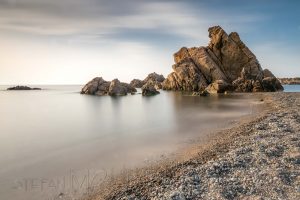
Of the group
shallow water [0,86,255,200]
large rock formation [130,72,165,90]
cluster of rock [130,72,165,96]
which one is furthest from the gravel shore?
large rock formation [130,72,165,90]

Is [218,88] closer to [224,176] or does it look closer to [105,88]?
[105,88]

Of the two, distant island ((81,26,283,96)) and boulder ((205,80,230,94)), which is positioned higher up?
distant island ((81,26,283,96))

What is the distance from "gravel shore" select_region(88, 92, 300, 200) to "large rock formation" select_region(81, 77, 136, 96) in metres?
88.8

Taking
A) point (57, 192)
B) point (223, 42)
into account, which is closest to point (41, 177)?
point (57, 192)

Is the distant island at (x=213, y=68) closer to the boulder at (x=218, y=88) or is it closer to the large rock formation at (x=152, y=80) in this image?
the boulder at (x=218, y=88)

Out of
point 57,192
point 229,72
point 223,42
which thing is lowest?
point 57,192

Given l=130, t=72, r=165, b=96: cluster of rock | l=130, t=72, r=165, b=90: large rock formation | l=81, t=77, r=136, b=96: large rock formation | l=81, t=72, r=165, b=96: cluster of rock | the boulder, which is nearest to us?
the boulder

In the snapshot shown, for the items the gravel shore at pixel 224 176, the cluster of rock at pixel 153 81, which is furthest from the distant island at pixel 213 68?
the gravel shore at pixel 224 176

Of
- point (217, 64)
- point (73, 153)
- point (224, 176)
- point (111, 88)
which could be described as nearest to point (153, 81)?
point (217, 64)

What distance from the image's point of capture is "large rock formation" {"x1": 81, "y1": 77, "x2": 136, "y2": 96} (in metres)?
110

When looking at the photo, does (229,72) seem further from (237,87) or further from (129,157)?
(129,157)

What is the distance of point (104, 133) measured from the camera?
3438cm

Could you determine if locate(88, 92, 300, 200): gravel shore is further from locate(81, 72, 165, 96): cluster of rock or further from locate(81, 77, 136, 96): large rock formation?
locate(81, 77, 136, 96): large rock formation

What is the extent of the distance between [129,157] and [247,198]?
11.0 meters
